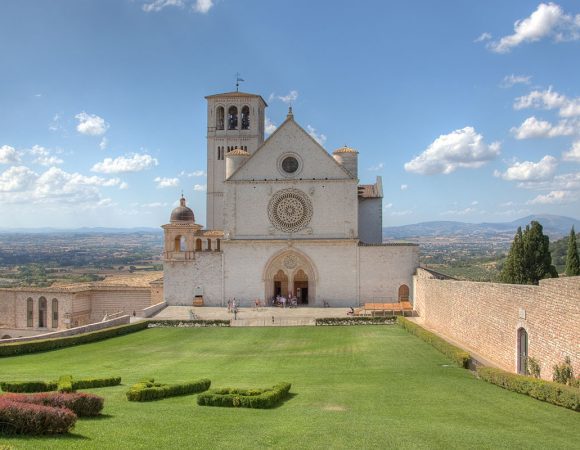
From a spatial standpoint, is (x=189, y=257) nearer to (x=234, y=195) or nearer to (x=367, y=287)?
(x=234, y=195)

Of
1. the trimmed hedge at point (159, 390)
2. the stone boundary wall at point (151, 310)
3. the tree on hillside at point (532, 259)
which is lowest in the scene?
the stone boundary wall at point (151, 310)

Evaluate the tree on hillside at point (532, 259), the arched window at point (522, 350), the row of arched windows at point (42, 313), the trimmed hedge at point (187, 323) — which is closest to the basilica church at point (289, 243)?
the tree on hillside at point (532, 259)

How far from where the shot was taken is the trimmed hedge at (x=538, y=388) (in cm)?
1496

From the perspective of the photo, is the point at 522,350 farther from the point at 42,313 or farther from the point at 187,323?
the point at 42,313

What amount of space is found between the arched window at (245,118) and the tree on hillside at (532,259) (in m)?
25.4

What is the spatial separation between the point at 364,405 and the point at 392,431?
3.08m

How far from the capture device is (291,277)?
4584 cm

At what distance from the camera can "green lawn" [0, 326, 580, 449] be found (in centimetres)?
1135

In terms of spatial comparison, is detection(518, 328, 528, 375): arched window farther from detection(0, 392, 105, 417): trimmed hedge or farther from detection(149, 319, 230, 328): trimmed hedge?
detection(149, 319, 230, 328): trimmed hedge

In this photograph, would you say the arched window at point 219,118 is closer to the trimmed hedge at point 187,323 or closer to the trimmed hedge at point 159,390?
the trimmed hedge at point 187,323

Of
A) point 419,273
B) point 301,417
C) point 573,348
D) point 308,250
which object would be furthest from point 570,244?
point 301,417

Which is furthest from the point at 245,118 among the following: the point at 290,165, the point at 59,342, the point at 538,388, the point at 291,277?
the point at 538,388

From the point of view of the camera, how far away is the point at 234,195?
4584 centimetres

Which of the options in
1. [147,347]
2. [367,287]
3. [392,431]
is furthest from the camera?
[367,287]
